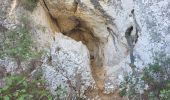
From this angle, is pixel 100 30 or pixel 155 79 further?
pixel 100 30

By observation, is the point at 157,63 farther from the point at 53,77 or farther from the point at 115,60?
the point at 53,77

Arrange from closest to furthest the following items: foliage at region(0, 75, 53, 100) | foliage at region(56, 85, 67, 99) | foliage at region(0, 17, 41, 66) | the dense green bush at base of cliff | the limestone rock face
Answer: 1. foliage at region(0, 75, 53, 100)
2. the dense green bush at base of cliff
3. foliage at region(56, 85, 67, 99)
4. the limestone rock face
5. foliage at region(0, 17, 41, 66)

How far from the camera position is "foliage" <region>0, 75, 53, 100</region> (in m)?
6.27

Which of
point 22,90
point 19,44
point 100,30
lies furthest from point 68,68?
point 100,30

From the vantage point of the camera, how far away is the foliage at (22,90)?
20.6ft

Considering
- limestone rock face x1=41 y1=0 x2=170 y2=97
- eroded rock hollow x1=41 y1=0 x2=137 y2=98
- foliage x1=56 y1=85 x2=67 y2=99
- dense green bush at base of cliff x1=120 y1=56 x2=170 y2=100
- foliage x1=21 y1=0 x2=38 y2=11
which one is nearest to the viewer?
dense green bush at base of cliff x1=120 y1=56 x2=170 y2=100

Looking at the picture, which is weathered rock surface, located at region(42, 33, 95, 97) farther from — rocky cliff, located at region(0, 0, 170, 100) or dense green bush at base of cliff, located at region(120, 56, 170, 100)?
dense green bush at base of cliff, located at region(120, 56, 170, 100)

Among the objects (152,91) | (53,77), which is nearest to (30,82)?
(53,77)

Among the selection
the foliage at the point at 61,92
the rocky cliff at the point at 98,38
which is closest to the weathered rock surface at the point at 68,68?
the rocky cliff at the point at 98,38

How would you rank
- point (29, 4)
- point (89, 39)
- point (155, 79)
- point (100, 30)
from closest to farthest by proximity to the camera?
point (155, 79)
point (29, 4)
point (100, 30)
point (89, 39)

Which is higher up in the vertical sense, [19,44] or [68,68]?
[19,44]

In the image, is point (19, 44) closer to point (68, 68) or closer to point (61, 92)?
point (68, 68)

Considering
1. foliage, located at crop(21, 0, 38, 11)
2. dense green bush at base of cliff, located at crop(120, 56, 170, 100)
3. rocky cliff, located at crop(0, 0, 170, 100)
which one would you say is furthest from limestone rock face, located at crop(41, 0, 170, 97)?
foliage, located at crop(21, 0, 38, 11)

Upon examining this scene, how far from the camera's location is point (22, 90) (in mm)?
6254
